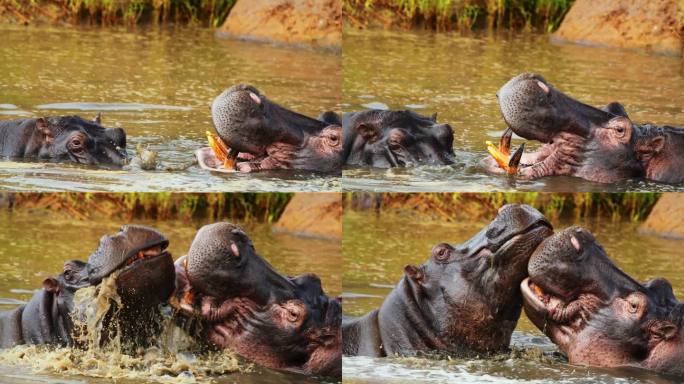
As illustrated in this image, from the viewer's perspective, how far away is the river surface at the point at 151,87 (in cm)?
754

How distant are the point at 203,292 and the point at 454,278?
1162 mm

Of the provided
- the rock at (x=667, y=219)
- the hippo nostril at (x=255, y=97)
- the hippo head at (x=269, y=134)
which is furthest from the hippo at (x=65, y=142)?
the rock at (x=667, y=219)

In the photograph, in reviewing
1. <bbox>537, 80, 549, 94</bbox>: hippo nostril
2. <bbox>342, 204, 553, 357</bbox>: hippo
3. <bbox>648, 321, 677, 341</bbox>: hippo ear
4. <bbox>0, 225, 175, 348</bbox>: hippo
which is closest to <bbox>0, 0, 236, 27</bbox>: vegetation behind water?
<bbox>0, 225, 175, 348</bbox>: hippo

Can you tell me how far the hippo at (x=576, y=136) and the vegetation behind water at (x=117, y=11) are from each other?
29.7 ft

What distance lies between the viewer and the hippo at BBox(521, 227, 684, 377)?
6.32 m

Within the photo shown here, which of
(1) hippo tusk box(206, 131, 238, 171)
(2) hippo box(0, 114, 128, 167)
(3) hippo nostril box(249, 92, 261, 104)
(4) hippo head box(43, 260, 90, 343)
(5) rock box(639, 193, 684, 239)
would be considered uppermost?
(3) hippo nostril box(249, 92, 261, 104)

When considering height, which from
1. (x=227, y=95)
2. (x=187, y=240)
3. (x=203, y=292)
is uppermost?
(x=227, y=95)

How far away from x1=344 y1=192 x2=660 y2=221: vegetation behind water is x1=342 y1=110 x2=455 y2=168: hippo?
3.14 metres

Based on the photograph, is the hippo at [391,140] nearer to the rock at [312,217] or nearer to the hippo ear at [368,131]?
the hippo ear at [368,131]

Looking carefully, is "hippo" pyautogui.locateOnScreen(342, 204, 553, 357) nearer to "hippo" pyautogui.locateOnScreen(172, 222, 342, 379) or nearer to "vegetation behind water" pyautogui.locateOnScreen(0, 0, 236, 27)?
"hippo" pyautogui.locateOnScreen(172, 222, 342, 379)

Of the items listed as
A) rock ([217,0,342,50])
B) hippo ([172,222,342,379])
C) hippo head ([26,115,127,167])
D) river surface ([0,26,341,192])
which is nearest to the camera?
hippo ([172,222,342,379])

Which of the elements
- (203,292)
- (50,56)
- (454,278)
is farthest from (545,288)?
(50,56)

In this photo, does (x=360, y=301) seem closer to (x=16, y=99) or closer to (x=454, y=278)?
(x=454, y=278)

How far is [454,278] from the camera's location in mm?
6543
